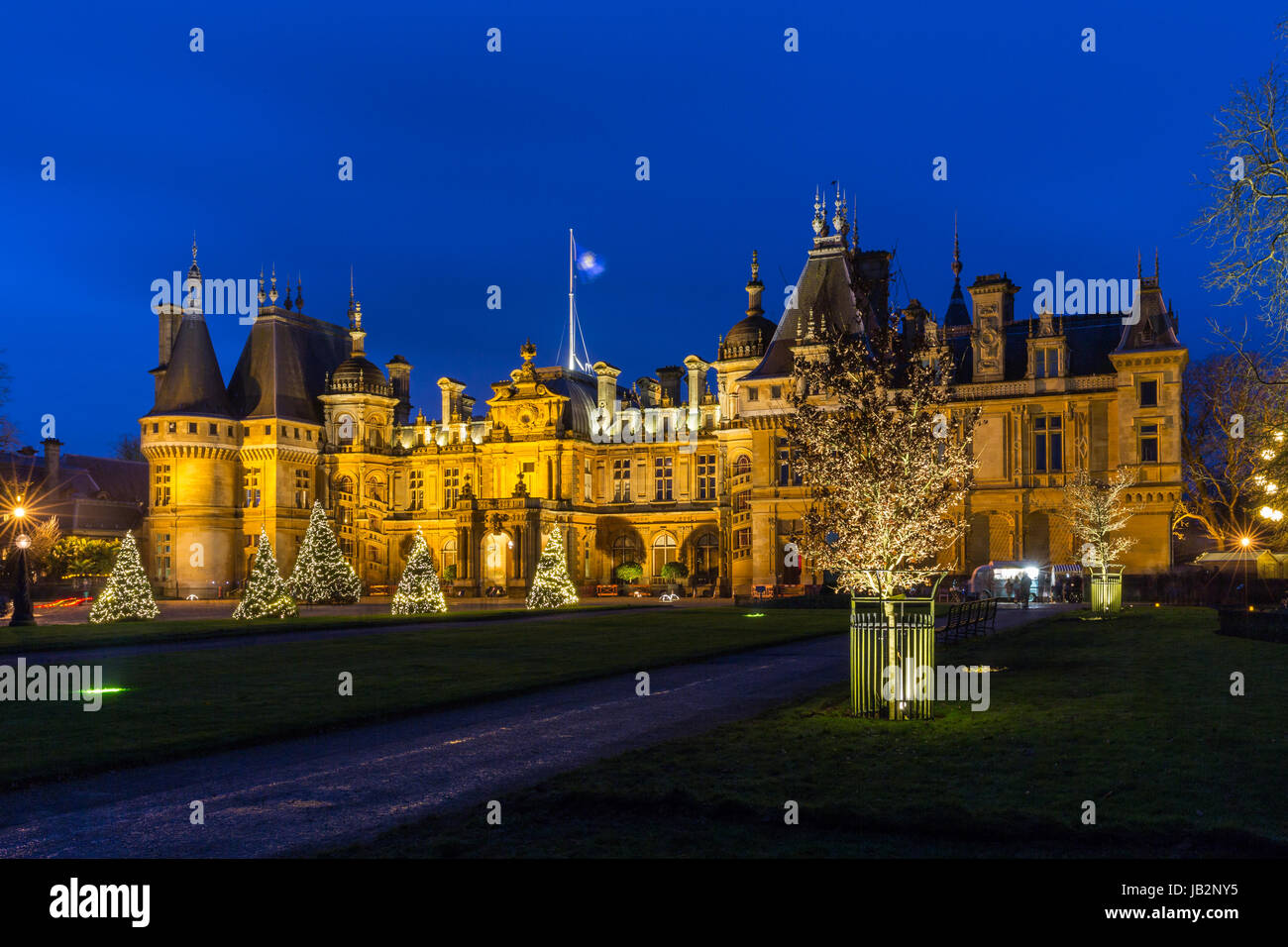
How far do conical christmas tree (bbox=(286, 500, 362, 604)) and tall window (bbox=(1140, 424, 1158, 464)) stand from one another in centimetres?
3749

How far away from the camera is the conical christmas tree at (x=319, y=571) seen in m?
52.8

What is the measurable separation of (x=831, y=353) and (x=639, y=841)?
10.6 m

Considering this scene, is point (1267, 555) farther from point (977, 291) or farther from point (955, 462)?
point (955, 462)

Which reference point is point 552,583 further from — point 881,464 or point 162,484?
point 162,484

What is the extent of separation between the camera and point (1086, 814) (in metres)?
8.80

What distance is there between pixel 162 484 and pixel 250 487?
533cm

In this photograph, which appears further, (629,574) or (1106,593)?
(629,574)

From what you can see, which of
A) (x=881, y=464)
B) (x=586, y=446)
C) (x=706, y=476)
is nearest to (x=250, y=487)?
Result: (x=586, y=446)

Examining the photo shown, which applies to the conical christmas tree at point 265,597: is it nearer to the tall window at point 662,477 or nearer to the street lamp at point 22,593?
the street lamp at point 22,593

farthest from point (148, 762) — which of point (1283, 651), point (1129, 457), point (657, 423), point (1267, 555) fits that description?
point (657, 423)

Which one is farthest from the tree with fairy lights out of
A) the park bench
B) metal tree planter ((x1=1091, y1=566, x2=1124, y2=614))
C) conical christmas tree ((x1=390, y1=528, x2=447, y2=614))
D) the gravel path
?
conical christmas tree ((x1=390, y1=528, x2=447, y2=614))

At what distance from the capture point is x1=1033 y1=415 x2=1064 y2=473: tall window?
177 ft

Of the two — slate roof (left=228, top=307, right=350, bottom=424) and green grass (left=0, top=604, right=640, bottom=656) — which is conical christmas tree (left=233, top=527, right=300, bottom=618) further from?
slate roof (left=228, top=307, right=350, bottom=424)

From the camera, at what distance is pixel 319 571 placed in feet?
174
